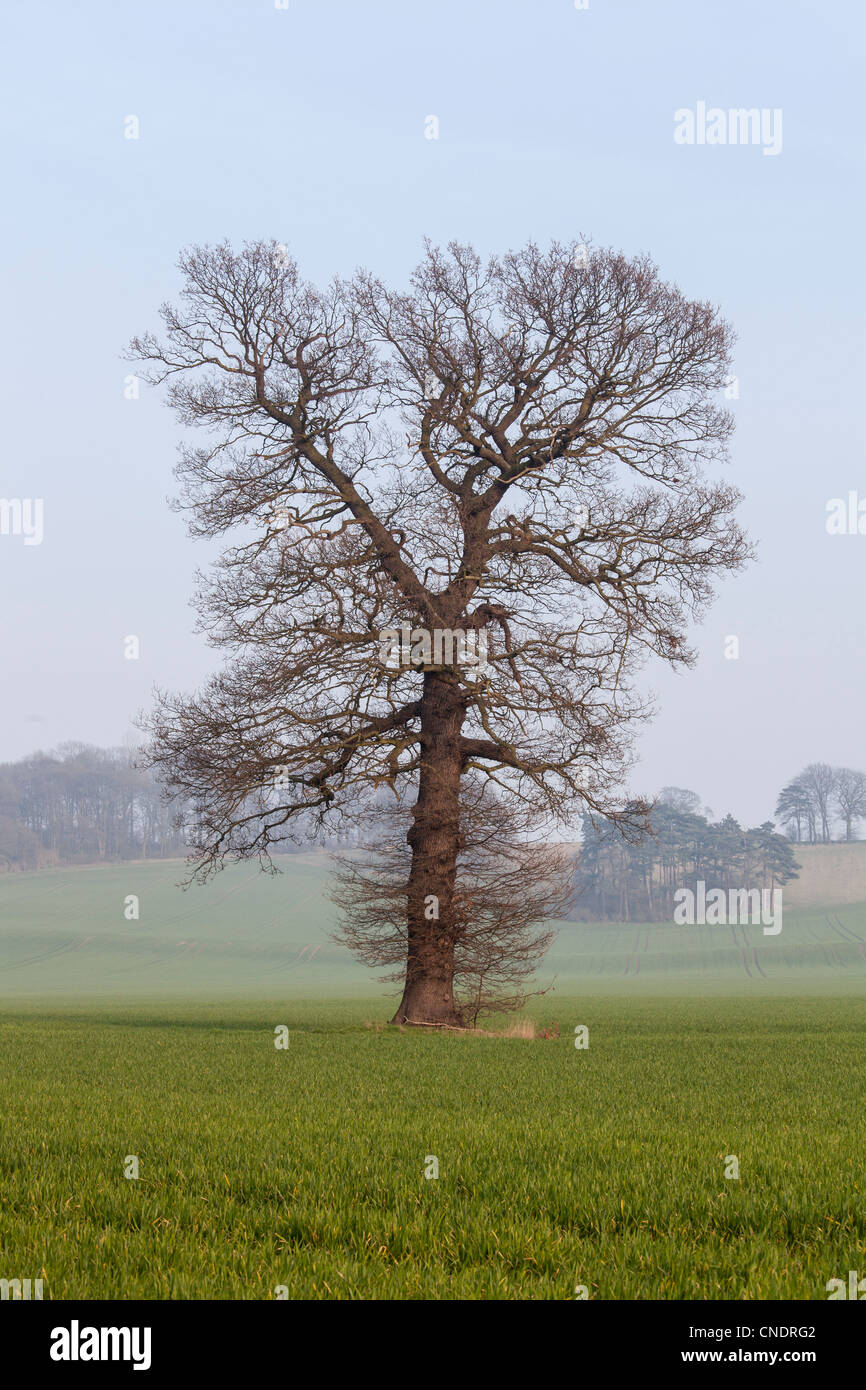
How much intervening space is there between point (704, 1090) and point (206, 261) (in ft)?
69.0

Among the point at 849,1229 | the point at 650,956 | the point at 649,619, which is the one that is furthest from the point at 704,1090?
the point at 650,956

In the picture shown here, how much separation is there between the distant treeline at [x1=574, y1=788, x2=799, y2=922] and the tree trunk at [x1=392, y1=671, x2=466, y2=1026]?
11907 centimetres

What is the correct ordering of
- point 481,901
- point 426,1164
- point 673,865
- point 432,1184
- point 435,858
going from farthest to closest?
point 673,865, point 481,901, point 435,858, point 426,1164, point 432,1184

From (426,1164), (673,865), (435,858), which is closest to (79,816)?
(673,865)

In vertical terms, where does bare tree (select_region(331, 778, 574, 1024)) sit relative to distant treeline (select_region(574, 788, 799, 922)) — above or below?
above

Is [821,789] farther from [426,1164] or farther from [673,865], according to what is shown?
[426,1164]

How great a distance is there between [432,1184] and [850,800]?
18218 centimetres

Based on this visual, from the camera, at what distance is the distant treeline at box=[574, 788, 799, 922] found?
147m

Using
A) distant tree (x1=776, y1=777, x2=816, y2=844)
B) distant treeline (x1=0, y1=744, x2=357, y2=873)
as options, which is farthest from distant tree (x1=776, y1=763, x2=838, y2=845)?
distant treeline (x1=0, y1=744, x2=357, y2=873)

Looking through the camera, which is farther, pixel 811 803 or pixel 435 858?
pixel 811 803

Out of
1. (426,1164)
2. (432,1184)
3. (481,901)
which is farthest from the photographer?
(481,901)

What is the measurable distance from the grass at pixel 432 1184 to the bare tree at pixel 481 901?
→ 348 inches

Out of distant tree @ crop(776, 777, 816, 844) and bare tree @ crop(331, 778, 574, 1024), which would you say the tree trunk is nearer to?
bare tree @ crop(331, 778, 574, 1024)

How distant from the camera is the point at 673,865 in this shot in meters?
150
